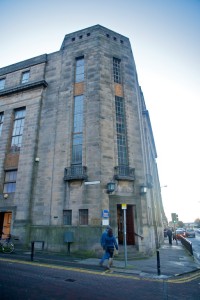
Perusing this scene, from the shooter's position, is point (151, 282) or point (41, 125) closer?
point (151, 282)

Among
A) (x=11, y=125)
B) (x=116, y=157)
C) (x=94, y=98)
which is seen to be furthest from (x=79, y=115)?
(x=11, y=125)

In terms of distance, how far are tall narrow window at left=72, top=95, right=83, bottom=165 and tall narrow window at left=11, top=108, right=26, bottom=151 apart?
17.6 feet

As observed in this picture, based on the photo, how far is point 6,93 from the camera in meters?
19.2

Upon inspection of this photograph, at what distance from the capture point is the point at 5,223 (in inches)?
601

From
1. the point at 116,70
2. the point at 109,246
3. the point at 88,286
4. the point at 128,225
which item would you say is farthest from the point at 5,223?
the point at 116,70

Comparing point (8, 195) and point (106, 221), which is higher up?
point (8, 195)

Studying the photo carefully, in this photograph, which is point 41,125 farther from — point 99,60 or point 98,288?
point 98,288

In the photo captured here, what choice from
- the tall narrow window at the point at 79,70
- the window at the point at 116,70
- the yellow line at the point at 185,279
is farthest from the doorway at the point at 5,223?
the window at the point at 116,70

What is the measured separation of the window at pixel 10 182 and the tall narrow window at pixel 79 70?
9.87m

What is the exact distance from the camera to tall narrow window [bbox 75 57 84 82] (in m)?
17.5

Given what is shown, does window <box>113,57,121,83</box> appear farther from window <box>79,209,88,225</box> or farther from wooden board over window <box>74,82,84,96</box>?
window <box>79,209,88,225</box>

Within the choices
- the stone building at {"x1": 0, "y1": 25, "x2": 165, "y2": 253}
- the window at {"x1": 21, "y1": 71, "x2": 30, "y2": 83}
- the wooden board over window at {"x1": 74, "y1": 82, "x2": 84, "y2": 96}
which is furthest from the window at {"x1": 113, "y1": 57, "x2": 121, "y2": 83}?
the window at {"x1": 21, "y1": 71, "x2": 30, "y2": 83}

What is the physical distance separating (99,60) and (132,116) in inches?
228

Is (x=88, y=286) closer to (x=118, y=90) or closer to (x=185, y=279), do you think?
(x=185, y=279)
